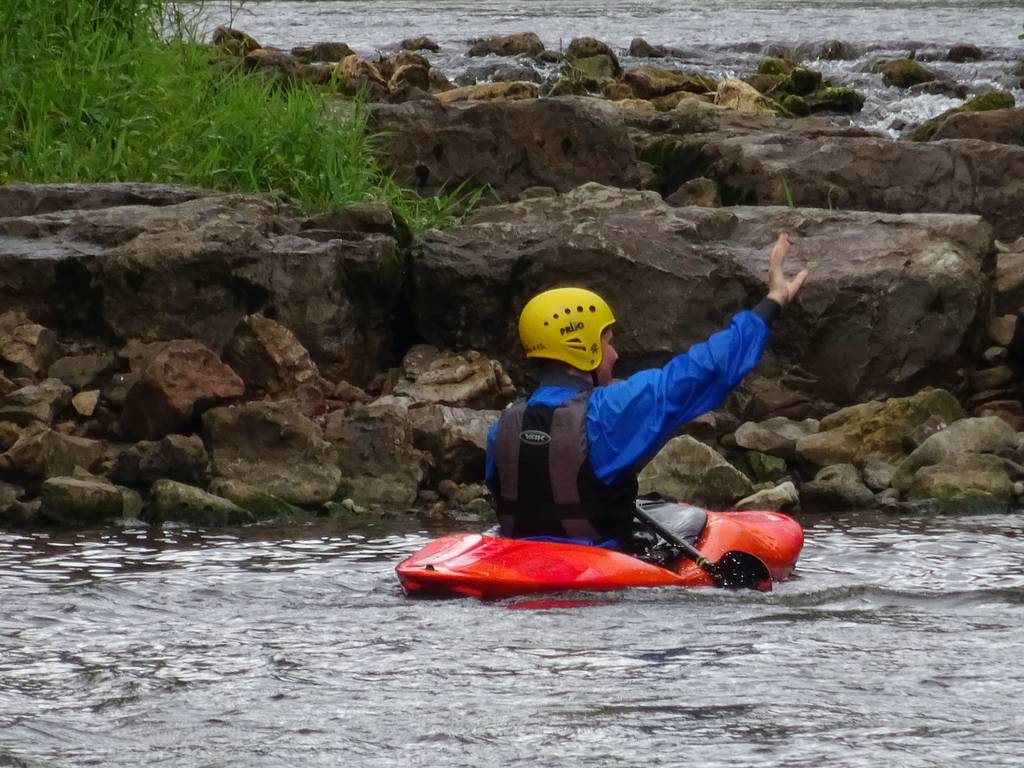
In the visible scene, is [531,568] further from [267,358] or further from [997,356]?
[997,356]

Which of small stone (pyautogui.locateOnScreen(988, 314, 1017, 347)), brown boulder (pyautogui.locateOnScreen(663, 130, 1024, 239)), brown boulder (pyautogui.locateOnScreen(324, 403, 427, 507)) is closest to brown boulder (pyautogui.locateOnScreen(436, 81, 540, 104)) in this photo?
brown boulder (pyautogui.locateOnScreen(663, 130, 1024, 239))

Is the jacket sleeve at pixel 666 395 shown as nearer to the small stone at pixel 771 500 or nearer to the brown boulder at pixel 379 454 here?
the small stone at pixel 771 500

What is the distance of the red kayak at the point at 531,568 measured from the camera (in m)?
6.32

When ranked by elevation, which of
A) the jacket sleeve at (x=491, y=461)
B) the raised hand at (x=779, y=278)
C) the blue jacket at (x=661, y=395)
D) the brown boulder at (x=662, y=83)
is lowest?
the jacket sleeve at (x=491, y=461)

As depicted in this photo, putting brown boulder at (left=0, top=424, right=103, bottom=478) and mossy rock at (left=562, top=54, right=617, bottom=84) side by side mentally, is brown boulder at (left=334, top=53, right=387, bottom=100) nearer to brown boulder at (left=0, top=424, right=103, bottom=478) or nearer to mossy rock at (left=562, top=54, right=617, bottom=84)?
mossy rock at (left=562, top=54, right=617, bottom=84)

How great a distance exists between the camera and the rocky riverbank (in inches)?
338

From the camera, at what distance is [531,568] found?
6359mm

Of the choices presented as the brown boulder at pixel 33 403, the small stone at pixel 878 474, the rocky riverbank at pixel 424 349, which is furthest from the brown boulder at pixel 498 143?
the small stone at pixel 878 474

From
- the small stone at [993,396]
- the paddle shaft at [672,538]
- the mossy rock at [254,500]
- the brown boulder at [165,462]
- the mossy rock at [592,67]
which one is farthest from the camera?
the mossy rock at [592,67]

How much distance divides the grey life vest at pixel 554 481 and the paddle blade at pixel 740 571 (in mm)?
369

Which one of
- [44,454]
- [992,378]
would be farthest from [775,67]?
[44,454]

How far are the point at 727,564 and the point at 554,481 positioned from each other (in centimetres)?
69

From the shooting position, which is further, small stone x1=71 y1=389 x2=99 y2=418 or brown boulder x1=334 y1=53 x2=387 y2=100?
brown boulder x1=334 y1=53 x2=387 y2=100

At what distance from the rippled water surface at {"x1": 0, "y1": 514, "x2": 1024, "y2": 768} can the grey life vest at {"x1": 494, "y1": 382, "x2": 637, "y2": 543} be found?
31 centimetres
